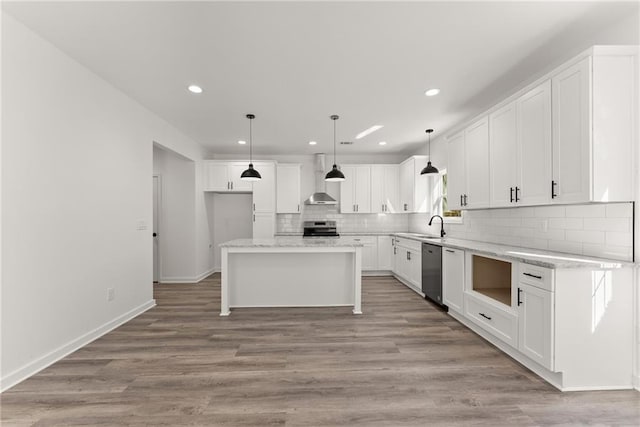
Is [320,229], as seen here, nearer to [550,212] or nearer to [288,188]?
[288,188]

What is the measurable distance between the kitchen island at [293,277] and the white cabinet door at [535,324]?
1955 millimetres

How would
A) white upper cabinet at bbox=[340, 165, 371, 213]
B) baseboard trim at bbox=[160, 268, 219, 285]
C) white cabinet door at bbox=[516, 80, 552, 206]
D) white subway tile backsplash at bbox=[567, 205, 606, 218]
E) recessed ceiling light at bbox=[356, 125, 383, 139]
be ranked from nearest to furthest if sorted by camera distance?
white subway tile backsplash at bbox=[567, 205, 606, 218]
white cabinet door at bbox=[516, 80, 552, 206]
recessed ceiling light at bbox=[356, 125, 383, 139]
baseboard trim at bbox=[160, 268, 219, 285]
white upper cabinet at bbox=[340, 165, 371, 213]

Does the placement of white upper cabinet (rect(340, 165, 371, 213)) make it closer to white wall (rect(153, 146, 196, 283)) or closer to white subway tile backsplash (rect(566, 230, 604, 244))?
white wall (rect(153, 146, 196, 283))

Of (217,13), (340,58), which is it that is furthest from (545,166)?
(217,13)

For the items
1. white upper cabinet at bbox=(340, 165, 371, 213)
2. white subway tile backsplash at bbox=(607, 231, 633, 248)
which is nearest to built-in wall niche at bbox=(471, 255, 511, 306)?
white subway tile backsplash at bbox=(607, 231, 633, 248)

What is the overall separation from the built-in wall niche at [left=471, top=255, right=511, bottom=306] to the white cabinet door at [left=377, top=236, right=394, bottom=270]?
3.04 m

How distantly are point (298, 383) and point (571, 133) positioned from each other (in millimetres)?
2936

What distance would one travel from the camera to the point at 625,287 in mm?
2168

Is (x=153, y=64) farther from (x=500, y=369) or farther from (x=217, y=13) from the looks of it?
(x=500, y=369)

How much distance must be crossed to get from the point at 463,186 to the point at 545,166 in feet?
4.62

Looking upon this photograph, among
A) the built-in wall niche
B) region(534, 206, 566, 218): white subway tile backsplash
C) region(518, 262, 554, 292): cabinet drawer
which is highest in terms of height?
region(534, 206, 566, 218): white subway tile backsplash

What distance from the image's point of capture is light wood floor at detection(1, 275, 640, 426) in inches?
74.4

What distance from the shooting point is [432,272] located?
4.29 m

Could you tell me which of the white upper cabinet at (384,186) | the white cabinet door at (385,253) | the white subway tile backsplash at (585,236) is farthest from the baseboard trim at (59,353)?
the white upper cabinet at (384,186)
